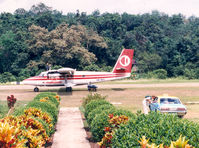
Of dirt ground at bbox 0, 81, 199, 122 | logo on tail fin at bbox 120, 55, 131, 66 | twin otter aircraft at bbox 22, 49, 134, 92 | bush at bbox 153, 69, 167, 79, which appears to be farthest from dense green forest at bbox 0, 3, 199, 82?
dirt ground at bbox 0, 81, 199, 122

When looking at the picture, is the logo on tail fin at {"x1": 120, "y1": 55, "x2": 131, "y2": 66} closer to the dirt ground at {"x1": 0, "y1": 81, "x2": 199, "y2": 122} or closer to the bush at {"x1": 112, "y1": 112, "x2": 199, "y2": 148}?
the dirt ground at {"x1": 0, "y1": 81, "x2": 199, "y2": 122}

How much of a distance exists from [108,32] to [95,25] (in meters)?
5.91

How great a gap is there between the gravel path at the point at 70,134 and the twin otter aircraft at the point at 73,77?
22013mm

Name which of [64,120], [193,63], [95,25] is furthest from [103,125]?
[95,25]

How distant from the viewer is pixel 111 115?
10789 mm

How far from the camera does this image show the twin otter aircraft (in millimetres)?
40938

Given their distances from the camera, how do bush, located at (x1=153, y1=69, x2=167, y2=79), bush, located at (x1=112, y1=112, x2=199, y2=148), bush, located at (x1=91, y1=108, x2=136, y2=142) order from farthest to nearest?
bush, located at (x1=153, y1=69, x2=167, y2=79) → bush, located at (x1=91, y1=108, x2=136, y2=142) → bush, located at (x1=112, y1=112, x2=199, y2=148)

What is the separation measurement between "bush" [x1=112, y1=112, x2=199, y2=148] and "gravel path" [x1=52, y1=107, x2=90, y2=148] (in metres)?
4.73

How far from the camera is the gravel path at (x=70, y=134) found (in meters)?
12.3

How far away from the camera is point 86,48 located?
77750 mm

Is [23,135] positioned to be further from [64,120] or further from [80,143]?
[64,120]

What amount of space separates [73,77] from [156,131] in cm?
3506

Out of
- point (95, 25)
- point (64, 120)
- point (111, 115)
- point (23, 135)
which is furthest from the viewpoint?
point (95, 25)

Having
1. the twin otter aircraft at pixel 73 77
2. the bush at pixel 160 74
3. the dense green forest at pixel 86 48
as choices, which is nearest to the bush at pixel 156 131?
the twin otter aircraft at pixel 73 77
